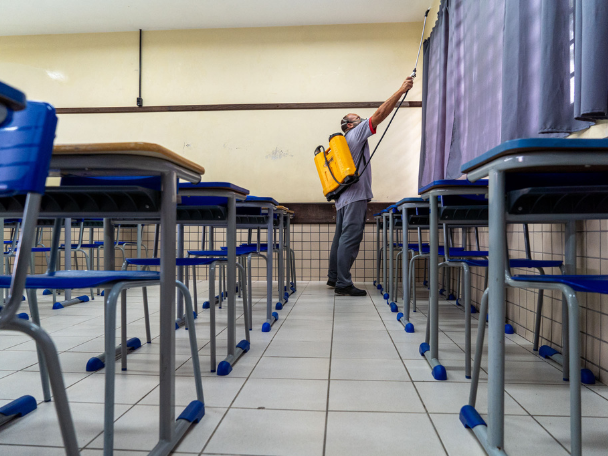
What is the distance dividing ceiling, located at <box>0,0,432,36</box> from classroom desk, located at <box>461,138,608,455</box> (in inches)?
159

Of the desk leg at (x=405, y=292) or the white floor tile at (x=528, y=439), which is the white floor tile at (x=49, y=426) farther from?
the desk leg at (x=405, y=292)

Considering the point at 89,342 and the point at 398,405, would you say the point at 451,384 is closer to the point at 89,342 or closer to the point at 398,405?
the point at 398,405

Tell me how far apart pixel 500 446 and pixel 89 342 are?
76.1 inches

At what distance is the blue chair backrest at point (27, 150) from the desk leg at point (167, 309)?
1.39 feet

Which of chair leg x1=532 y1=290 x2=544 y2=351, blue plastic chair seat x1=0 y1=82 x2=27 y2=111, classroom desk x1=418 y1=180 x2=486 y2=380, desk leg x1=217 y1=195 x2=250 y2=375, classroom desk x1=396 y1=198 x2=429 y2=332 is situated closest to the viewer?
blue plastic chair seat x1=0 y1=82 x2=27 y2=111

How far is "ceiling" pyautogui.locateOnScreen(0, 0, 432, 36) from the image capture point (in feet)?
14.8

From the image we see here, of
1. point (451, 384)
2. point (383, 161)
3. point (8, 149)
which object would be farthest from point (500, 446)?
point (383, 161)

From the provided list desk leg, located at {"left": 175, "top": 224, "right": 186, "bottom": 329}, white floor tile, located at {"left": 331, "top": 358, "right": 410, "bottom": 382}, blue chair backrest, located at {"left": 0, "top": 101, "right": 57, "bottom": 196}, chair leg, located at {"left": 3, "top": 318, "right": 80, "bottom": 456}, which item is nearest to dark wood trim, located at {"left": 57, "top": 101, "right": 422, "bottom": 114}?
desk leg, located at {"left": 175, "top": 224, "right": 186, "bottom": 329}

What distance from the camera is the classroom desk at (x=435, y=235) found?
5.09 ft

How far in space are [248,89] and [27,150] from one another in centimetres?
453

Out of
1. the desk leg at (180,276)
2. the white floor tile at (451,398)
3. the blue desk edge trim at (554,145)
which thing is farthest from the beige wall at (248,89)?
the blue desk edge trim at (554,145)

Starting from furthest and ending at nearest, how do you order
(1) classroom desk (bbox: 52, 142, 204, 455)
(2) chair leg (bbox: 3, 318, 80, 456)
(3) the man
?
(3) the man, (1) classroom desk (bbox: 52, 142, 204, 455), (2) chair leg (bbox: 3, 318, 80, 456)

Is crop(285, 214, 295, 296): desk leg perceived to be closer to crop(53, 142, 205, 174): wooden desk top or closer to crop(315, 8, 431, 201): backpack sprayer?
crop(315, 8, 431, 201): backpack sprayer

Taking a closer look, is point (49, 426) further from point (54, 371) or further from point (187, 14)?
point (187, 14)
